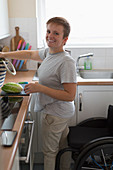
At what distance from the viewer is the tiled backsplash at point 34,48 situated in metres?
2.68

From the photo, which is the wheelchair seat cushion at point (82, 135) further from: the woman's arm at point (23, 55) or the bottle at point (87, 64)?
the bottle at point (87, 64)

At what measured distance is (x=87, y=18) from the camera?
9.21 ft

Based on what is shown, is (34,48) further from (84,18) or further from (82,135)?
(82,135)

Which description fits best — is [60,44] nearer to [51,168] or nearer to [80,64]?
[51,168]

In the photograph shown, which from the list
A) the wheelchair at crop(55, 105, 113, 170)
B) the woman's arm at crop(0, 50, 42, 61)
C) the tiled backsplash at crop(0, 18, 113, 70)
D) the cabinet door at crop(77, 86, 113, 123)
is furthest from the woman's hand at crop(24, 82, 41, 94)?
the tiled backsplash at crop(0, 18, 113, 70)

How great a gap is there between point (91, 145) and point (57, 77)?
1.77ft

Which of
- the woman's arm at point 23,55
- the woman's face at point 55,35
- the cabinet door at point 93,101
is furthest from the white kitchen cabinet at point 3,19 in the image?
the cabinet door at point 93,101

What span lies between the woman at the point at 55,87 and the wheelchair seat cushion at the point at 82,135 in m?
0.09

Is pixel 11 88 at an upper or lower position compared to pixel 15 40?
lower

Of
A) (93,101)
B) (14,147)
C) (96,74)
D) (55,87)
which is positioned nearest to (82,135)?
(93,101)

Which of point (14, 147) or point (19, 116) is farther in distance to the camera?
point (19, 116)

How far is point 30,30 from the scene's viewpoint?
106 inches

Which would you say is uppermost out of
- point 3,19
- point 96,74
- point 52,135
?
point 3,19

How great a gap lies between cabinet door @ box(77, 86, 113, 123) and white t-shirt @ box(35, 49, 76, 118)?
1.76 feet
